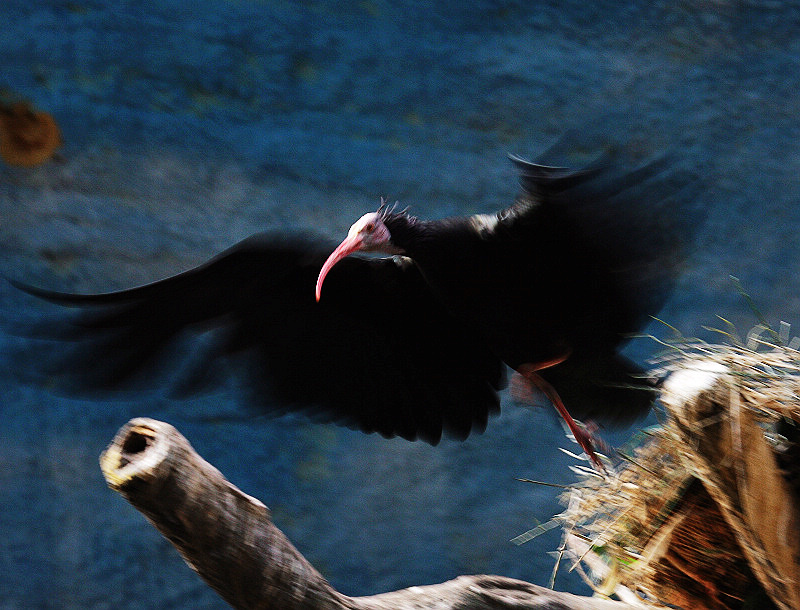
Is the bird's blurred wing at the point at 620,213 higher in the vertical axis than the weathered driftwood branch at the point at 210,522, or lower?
higher

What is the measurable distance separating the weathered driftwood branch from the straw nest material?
1.26ft

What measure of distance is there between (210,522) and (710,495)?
60 cm

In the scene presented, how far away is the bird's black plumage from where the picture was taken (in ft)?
4.43

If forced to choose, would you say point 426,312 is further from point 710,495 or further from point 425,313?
point 710,495

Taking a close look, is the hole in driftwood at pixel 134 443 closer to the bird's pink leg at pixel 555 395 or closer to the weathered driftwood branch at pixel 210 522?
the weathered driftwood branch at pixel 210 522

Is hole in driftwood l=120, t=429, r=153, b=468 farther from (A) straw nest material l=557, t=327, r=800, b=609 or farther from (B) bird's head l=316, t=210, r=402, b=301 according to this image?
(B) bird's head l=316, t=210, r=402, b=301

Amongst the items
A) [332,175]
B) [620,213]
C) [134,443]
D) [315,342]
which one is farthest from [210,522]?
[332,175]

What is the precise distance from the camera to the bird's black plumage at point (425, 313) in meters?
1.35

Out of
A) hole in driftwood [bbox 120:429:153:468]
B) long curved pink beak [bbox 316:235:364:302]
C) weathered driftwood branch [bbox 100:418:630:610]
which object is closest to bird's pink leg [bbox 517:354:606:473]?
long curved pink beak [bbox 316:235:364:302]

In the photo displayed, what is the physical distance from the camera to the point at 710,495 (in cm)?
96

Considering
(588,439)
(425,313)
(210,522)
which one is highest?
(210,522)

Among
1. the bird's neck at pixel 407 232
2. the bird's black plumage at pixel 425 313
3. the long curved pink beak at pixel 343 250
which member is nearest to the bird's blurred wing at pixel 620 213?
the bird's black plumage at pixel 425 313

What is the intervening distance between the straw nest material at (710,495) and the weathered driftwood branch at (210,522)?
0.39m

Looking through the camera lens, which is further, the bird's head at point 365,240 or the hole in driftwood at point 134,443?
the bird's head at point 365,240
